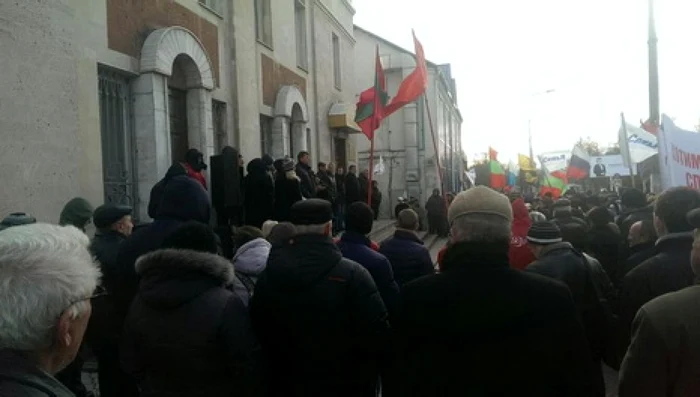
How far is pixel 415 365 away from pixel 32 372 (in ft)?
4.47

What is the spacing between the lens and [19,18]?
21.6 ft

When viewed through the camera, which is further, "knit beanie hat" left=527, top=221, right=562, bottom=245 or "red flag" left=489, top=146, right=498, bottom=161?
"red flag" left=489, top=146, right=498, bottom=161

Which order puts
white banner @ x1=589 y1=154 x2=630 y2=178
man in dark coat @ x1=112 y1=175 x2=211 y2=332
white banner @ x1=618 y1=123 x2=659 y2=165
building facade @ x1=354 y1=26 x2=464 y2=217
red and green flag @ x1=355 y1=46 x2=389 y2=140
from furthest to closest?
building facade @ x1=354 y1=26 x2=464 y2=217 < white banner @ x1=589 y1=154 x2=630 y2=178 < white banner @ x1=618 y1=123 x2=659 y2=165 < red and green flag @ x1=355 y1=46 x2=389 y2=140 < man in dark coat @ x1=112 y1=175 x2=211 y2=332

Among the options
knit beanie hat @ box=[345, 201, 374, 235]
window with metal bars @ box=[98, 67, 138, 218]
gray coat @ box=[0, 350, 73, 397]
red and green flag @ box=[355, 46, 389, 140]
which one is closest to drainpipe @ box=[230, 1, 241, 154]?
red and green flag @ box=[355, 46, 389, 140]

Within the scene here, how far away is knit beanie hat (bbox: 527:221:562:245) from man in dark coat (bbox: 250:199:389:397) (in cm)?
139

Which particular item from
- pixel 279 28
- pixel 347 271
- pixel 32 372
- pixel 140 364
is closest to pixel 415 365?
pixel 347 271

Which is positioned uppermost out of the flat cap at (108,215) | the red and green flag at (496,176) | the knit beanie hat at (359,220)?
the red and green flag at (496,176)

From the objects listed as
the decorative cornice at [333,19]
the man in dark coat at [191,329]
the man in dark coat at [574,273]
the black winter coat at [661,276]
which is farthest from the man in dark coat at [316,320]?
the decorative cornice at [333,19]

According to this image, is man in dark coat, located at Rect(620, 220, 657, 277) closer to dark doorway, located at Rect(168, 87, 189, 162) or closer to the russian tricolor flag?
dark doorway, located at Rect(168, 87, 189, 162)

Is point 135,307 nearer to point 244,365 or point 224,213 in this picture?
point 244,365

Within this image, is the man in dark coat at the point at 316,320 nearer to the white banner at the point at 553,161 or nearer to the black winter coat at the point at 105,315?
the black winter coat at the point at 105,315

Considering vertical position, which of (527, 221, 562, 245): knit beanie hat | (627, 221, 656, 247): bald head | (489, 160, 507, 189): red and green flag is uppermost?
(489, 160, 507, 189): red and green flag

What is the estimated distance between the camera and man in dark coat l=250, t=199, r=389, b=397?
3318mm

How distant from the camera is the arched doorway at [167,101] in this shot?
29.7ft
